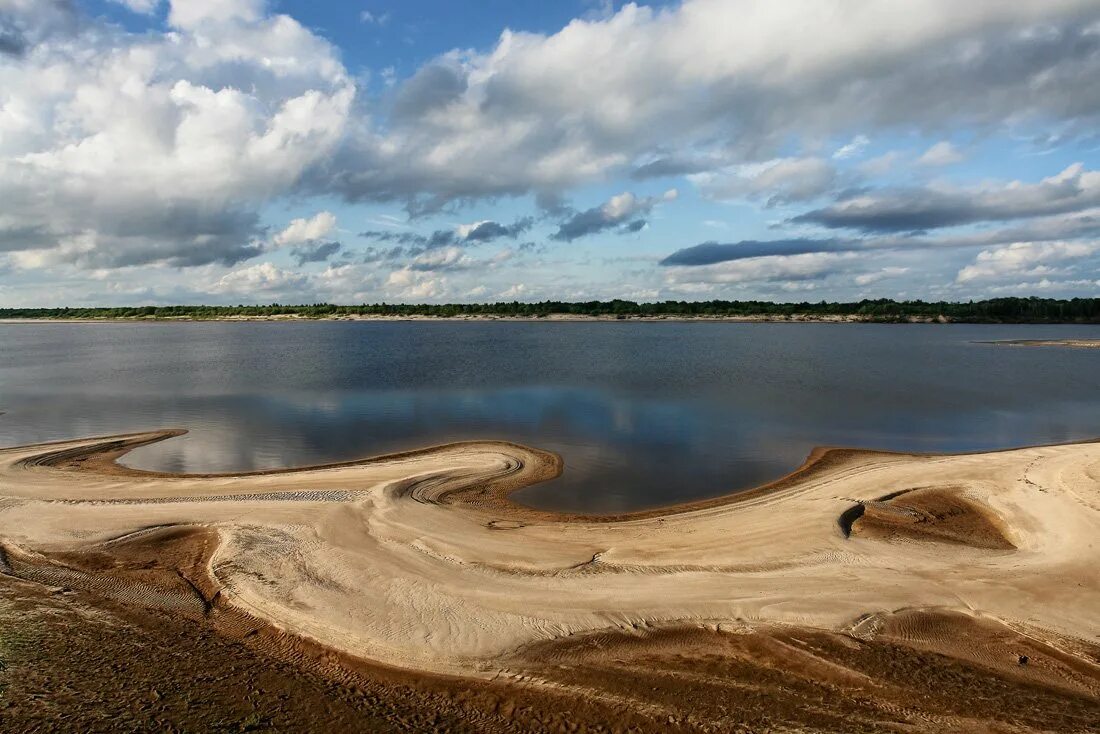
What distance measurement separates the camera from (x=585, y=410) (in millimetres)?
28609

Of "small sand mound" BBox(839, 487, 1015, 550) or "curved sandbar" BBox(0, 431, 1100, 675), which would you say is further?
"small sand mound" BBox(839, 487, 1015, 550)

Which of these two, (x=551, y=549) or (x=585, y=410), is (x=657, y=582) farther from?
(x=585, y=410)

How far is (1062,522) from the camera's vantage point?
13.3 m

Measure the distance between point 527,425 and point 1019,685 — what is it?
61.8ft

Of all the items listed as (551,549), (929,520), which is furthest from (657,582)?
(929,520)

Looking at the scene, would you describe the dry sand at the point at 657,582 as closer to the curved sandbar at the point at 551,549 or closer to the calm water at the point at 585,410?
the curved sandbar at the point at 551,549

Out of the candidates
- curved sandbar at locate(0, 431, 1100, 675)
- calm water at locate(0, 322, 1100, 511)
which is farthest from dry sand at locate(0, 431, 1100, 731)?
calm water at locate(0, 322, 1100, 511)

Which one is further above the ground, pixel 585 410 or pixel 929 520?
pixel 585 410

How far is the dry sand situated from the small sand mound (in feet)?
0.26

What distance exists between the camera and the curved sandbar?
358 inches

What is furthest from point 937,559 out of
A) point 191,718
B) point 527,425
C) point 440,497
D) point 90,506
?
point 90,506

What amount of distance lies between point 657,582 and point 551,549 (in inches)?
90.1

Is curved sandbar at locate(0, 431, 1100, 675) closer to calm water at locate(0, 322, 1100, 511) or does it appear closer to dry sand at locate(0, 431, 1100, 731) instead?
dry sand at locate(0, 431, 1100, 731)

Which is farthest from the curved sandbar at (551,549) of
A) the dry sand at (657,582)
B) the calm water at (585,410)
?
the calm water at (585,410)
